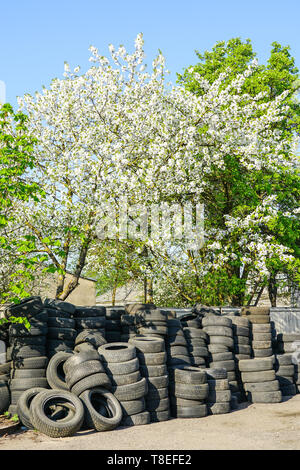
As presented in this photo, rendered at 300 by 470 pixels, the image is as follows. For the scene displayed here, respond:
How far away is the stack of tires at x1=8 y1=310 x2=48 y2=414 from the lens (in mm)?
10289

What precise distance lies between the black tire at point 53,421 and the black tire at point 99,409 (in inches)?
9.0

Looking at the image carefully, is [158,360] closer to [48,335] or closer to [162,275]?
[48,335]

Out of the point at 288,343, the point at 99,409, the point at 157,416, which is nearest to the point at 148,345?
the point at 157,416

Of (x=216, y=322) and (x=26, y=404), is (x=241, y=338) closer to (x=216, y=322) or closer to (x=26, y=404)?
(x=216, y=322)

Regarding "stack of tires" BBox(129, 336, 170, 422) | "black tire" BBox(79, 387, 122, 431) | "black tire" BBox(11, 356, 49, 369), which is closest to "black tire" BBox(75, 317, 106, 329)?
"stack of tires" BBox(129, 336, 170, 422)

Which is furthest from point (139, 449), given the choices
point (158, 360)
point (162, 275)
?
point (162, 275)

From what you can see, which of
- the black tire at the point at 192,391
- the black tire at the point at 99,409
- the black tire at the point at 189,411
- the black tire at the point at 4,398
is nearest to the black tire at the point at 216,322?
the black tire at the point at 192,391

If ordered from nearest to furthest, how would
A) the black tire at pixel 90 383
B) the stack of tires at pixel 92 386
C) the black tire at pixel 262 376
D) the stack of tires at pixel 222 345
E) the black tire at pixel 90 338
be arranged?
the stack of tires at pixel 92 386 → the black tire at pixel 90 383 → the black tire at pixel 90 338 → the black tire at pixel 262 376 → the stack of tires at pixel 222 345

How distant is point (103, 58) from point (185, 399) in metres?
13.0

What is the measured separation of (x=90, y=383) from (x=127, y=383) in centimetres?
89

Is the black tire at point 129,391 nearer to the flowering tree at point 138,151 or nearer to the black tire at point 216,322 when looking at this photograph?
the black tire at point 216,322

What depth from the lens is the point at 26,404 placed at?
9.39 meters

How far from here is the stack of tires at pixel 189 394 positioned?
10.6m

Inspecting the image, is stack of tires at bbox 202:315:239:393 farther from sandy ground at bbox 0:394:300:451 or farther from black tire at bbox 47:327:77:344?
black tire at bbox 47:327:77:344
